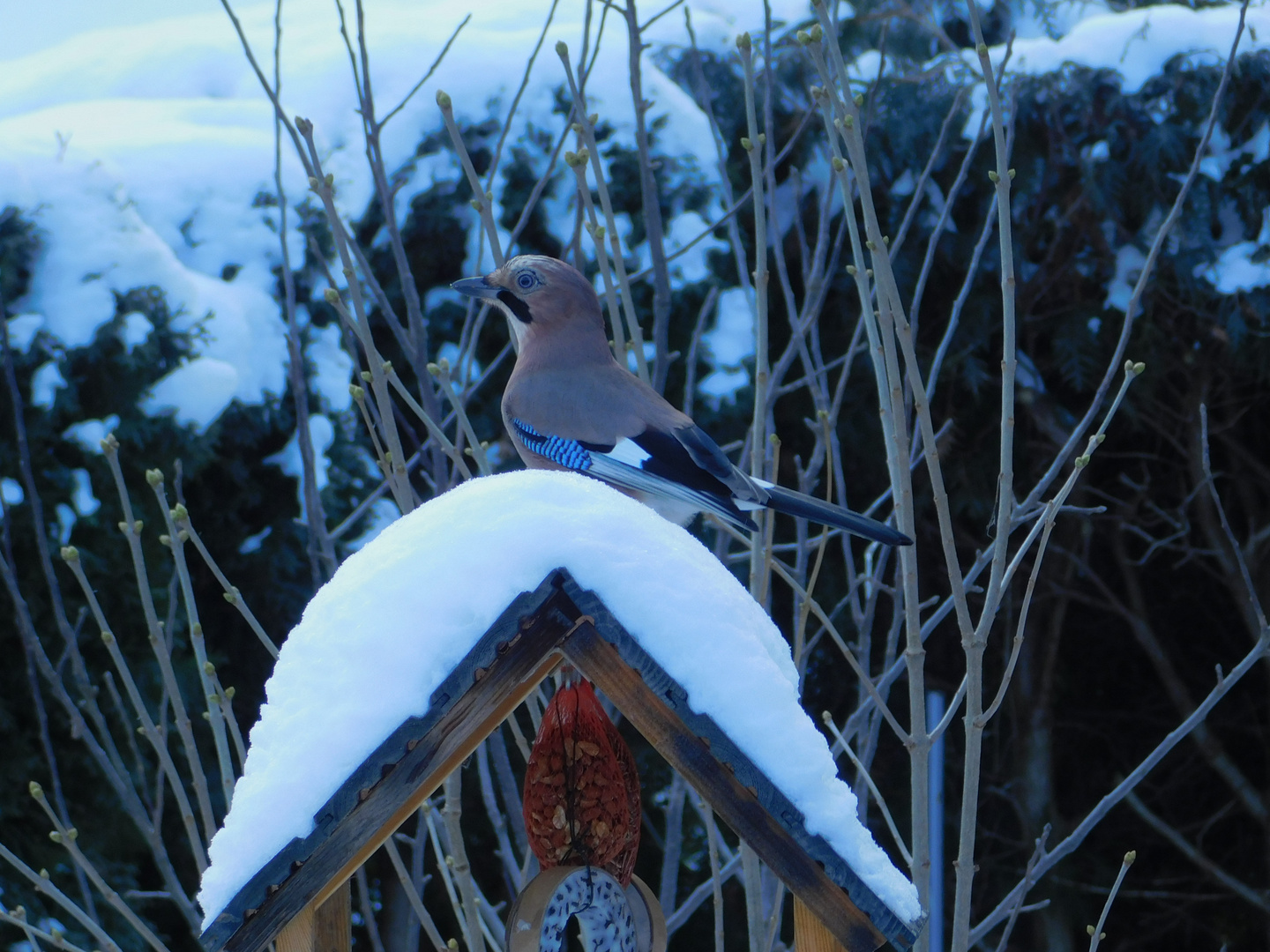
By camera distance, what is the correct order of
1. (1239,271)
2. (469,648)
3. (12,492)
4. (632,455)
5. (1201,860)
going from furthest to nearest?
1. (1201,860)
2. (1239,271)
3. (12,492)
4. (632,455)
5. (469,648)

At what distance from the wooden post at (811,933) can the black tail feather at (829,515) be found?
69 centimetres

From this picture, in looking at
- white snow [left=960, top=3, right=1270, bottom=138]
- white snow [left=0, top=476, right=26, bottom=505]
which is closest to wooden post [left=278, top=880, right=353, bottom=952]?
white snow [left=0, top=476, right=26, bottom=505]

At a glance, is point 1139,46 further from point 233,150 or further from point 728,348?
point 233,150

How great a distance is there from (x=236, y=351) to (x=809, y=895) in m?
2.32

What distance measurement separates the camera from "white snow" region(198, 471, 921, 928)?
3.76ft

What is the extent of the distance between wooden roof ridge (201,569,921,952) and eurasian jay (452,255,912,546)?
2.61ft

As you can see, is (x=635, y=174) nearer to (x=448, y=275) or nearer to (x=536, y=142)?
(x=536, y=142)

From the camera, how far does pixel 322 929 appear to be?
4.10ft

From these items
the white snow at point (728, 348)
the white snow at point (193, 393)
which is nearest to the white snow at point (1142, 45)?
the white snow at point (728, 348)

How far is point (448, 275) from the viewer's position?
3.51 meters

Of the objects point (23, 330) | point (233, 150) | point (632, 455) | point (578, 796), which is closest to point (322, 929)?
point (578, 796)

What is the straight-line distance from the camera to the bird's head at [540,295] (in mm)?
2137

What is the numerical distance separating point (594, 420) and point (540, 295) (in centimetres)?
24

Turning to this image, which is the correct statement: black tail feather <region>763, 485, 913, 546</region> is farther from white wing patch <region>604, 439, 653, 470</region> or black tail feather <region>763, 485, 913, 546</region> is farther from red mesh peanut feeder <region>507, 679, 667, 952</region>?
red mesh peanut feeder <region>507, 679, 667, 952</region>
